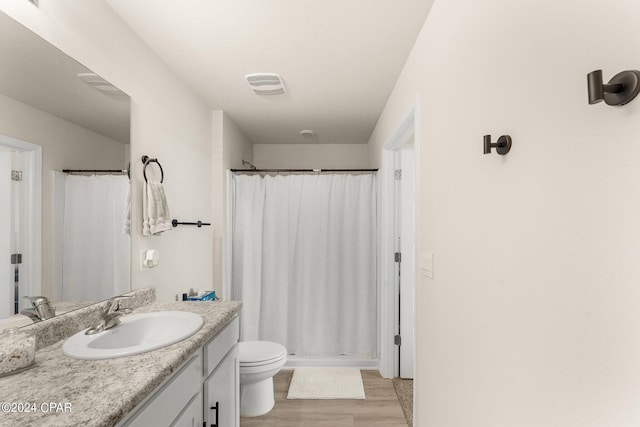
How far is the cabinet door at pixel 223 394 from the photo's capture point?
1393mm

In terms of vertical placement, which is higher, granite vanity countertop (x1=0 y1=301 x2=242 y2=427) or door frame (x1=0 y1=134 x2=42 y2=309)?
door frame (x1=0 y1=134 x2=42 y2=309)

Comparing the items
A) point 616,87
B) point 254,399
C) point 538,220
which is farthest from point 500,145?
point 254,399

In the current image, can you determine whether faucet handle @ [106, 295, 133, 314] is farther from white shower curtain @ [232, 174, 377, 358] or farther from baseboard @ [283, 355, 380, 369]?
baseboard @ [283, 355, 380, 369]

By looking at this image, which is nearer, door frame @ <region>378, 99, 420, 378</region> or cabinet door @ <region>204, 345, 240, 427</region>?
cabinet door @ <region>204, 345, 240, 427</region>

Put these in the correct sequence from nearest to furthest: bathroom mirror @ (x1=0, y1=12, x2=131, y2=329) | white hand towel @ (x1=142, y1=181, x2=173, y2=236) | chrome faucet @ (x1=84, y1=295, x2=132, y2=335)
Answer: bathroom mirror @ (x1=0, y1=12, x2=131, y2=329) → chrome faucet @ (x1=84, y1=295, x2=132, y2=335) → white hand towel @ (x1=142, y1=181, x2=173, y2=236)

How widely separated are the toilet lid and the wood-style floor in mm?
386

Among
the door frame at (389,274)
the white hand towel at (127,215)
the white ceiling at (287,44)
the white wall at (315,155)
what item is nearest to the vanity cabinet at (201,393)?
the white hand towel at (127,215)

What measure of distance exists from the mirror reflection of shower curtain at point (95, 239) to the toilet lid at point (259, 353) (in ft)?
3.23

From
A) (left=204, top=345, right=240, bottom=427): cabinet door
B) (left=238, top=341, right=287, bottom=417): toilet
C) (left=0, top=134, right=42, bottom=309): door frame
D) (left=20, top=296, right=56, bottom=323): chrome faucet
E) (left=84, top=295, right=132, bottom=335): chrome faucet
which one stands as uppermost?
(left=0, top=134, right=42, bottom=309): door frame

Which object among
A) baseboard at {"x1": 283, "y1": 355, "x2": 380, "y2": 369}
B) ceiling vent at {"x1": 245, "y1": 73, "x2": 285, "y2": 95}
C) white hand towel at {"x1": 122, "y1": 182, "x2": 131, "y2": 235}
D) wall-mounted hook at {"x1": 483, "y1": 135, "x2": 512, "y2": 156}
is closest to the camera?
wall-mounted hook at {"x1": 483, "y1": 135, "x2": 512, "y2": 156}

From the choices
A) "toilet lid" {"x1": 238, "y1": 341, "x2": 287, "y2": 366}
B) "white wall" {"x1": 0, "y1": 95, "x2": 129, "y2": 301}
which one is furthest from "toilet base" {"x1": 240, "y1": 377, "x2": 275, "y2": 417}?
"white wall" {"x1": 0, "y1": 95, "x2": 129, "y2": 301}

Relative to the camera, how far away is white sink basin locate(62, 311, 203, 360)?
1051 mm

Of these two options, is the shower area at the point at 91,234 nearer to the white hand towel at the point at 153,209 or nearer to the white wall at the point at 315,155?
the white hand towel at the point at 153,209

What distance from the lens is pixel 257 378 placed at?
2232 mm
